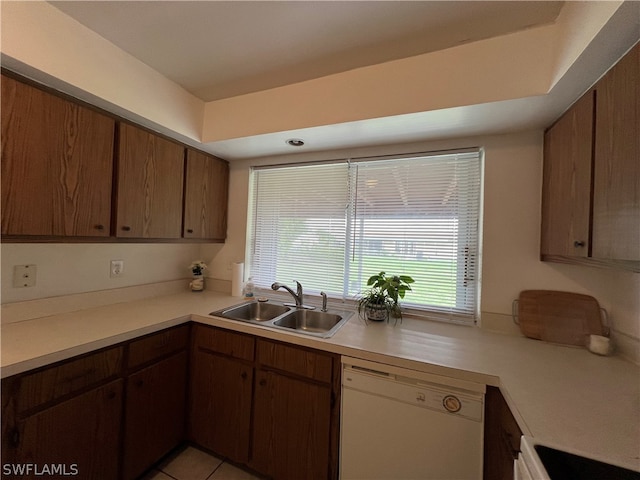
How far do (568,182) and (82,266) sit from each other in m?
2.79

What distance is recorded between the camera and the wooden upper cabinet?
1.07 m

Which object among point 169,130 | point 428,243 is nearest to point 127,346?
point 169,130

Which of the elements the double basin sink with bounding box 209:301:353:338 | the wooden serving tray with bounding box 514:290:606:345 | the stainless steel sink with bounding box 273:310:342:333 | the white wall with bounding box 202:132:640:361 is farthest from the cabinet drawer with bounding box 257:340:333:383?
the wooden serving tray with bounding box 514:290:606:345

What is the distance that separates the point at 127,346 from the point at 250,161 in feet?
5.42

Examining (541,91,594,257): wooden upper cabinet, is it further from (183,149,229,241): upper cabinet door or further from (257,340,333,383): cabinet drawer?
(183,149,229,241): upper cabinet door

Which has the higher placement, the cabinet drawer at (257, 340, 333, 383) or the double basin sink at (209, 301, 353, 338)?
the double basin sink at (209, 301, 353, 338)

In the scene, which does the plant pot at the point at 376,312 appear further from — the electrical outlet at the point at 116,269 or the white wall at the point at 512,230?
the electrical outlet at the point at 116,269

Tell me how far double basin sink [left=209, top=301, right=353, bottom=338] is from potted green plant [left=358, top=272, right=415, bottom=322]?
0.18m

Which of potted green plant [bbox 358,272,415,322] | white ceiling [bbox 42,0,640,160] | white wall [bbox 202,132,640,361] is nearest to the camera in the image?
white ceiling [bbox 42,0,640,160]

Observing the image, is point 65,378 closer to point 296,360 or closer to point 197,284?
point 296,360

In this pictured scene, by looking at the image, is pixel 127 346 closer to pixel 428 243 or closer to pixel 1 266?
pixel 1 266

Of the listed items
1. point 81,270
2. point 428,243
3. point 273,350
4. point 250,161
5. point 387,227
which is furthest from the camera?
point 250,161

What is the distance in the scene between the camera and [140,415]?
138 centimetres

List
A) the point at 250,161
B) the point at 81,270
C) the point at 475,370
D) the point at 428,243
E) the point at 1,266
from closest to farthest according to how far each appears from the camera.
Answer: the point at 475,370 → the point at 1,266 → the point at 81,270 → the point at 428,243 → the point at 250,161
